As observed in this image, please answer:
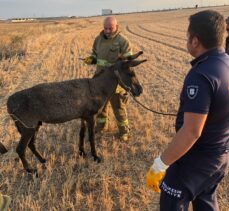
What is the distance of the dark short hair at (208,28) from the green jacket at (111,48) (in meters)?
4.58

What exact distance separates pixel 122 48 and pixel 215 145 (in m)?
4.79

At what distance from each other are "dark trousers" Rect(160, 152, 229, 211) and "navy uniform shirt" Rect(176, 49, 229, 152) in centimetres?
15

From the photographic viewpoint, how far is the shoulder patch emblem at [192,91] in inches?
107

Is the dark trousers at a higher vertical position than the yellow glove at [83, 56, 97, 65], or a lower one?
lower

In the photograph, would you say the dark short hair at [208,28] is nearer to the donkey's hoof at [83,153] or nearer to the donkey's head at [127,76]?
the donkey's head at [127,76]

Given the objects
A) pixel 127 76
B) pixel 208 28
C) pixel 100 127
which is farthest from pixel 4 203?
pixel 100 127

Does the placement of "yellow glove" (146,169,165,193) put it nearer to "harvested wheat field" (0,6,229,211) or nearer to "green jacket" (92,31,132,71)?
"harvested wheat field" (0,6,229,211)

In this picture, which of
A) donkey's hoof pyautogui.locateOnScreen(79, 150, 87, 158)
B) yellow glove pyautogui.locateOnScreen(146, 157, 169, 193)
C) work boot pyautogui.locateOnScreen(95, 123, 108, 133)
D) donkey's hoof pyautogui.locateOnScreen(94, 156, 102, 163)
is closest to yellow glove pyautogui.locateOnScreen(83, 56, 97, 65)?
work boot pyautogui.locateOnScreen(95, 123, 108, 133)

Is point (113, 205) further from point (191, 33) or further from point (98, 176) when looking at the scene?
point (191, 33)

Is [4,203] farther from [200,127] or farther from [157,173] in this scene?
[200,127]

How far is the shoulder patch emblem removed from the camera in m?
2.71

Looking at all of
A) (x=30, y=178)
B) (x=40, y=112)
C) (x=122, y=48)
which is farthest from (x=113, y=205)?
(x=122, y=48)

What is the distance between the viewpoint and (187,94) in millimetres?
2781

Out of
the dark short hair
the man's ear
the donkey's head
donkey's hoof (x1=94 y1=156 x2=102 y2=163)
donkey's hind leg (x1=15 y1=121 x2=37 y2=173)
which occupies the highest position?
the dark short hair
